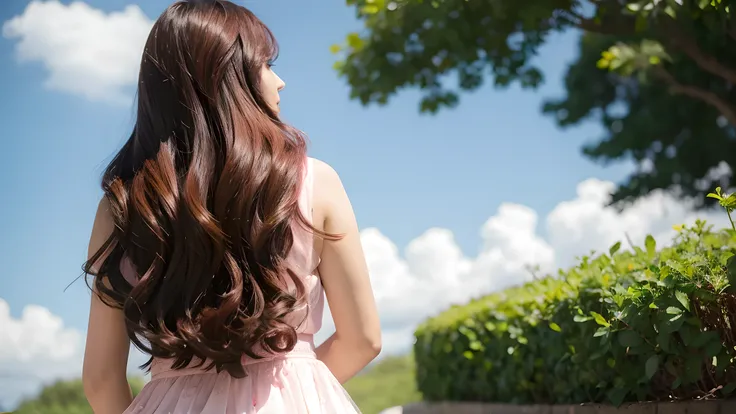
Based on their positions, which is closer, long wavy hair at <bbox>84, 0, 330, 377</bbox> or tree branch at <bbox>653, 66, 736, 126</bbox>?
long wavy hair at <bbox>84, 0, 330, 377</bbox>

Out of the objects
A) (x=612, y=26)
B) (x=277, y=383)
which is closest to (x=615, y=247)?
(x=277, y=383)

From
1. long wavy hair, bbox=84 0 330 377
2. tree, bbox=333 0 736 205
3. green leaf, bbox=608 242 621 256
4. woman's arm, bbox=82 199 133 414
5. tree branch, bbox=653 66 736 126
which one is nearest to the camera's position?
long wavy hair, bbox=84 0 330 377

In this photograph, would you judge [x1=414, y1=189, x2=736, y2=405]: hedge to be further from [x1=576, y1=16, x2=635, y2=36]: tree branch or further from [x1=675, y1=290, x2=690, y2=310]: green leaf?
[x1=576, y1=16, x2=635, y2=36]: tree branch

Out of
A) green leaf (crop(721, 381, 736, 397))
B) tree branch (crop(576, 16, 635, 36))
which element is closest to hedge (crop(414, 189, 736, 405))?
green leaf (crop(721, 381, 736, 397))

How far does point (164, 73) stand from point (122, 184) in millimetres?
319

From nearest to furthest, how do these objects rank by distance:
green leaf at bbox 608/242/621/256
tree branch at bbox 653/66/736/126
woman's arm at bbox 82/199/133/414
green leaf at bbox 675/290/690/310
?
woman's arm at bbox 82/199/133/414 < green leaf at bbox 675/290/690/310 < green leaf at bbox 608/242/621/256 < tree branch at bbox 653/66/736/126

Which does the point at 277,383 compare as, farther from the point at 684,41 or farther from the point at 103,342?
the point at 684,41

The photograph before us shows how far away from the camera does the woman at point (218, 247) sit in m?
1.80

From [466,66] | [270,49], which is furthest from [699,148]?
[270,49]

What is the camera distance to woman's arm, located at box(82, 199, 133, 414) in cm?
190

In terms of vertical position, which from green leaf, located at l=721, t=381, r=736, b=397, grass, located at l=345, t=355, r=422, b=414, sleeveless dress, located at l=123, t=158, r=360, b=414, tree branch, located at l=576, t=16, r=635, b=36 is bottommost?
green leaf, located at l=721, t=381, r=736, b=397

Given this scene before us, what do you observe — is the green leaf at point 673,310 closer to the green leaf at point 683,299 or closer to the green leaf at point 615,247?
the green leaf at point 683,299

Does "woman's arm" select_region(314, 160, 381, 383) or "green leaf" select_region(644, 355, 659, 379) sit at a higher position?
"woman's arm" select_region(314, 160, 381, 383)

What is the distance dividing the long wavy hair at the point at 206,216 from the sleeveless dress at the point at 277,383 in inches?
1.9
